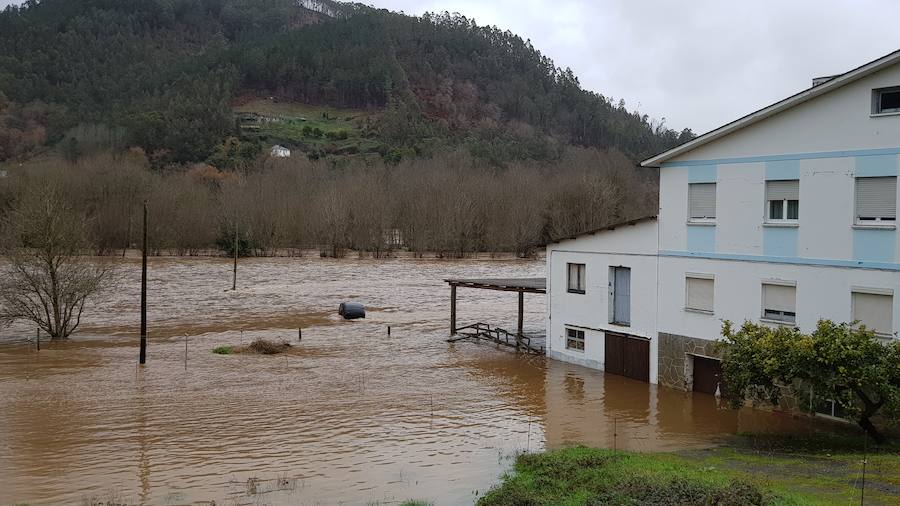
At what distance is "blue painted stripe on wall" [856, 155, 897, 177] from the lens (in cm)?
2136

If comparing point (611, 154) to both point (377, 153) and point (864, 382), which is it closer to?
point (377, 153)

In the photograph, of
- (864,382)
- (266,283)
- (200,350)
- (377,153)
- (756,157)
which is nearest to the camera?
(864,382)

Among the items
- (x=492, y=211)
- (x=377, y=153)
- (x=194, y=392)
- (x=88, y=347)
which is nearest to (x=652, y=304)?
(x=194, y=392)

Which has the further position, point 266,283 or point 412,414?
point 266,283

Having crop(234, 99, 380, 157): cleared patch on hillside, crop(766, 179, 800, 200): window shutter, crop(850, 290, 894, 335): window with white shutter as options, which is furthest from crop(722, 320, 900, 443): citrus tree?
crop(234, 99, 380, 157): cleared patch on hillside

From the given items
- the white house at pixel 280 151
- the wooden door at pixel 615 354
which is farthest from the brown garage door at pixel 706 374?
the white house at pixel 280 151

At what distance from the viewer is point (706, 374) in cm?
2631

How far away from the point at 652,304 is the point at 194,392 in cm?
1655

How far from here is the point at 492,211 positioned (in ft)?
338

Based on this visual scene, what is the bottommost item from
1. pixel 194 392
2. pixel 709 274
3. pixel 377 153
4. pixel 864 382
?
pixel 194 392

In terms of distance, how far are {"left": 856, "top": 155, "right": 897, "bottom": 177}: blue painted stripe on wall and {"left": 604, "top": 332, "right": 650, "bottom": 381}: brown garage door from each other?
30.9 ft

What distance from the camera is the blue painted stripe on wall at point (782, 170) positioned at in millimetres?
23661

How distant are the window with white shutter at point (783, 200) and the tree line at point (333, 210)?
74.2 m

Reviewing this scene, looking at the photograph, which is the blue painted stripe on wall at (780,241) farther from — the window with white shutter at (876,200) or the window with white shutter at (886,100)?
the window with white shutter at (886,100)
